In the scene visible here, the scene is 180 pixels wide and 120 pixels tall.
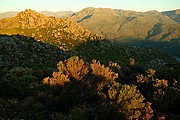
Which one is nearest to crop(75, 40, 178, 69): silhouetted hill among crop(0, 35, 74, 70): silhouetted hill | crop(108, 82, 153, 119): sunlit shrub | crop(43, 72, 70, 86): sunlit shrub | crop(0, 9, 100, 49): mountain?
crop(0, 9, 100, 49): mountain

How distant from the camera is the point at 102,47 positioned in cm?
13600

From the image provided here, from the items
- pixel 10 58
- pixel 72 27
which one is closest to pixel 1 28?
pixel 72 27

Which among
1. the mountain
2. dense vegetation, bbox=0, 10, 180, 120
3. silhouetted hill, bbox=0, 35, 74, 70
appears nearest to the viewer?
dense vegetation, bbox=0, 10, 180, 120

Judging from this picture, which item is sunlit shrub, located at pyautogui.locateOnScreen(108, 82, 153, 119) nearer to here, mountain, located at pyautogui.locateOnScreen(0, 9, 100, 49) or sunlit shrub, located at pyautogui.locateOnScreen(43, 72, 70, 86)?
sunlit shrub, located at pyautogui.locateOnScreen(43, 72, 70, 86)

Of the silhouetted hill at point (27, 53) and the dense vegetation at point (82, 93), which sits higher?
the dense vegetation at point (82, 93)

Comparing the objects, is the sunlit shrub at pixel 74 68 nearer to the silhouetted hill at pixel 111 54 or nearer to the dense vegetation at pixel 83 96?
the dense vegetation at pixel 83 96

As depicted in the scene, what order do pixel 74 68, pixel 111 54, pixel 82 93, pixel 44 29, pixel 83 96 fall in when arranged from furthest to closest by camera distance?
pixel 111 54
pixel 44 29
pixel 74 68
pixel 82 93
pixel 83 96

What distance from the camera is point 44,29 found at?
132 m

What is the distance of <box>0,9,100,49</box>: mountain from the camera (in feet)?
412

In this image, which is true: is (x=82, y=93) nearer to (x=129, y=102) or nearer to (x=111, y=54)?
(x=129, y=102)

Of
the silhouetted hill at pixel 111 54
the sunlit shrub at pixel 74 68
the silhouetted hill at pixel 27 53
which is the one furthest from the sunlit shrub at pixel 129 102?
the silhouetted hill at pixel 111 54

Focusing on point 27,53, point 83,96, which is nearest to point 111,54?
point 27,53

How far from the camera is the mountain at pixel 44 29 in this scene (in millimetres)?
125562

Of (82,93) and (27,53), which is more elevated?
(82,93)
